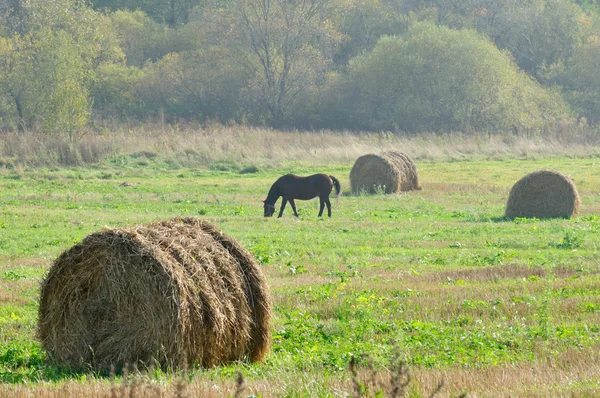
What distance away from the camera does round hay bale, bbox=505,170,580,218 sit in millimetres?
24641

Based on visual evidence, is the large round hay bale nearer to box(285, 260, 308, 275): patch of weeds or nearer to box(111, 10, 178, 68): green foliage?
box(285, 260, 308, 275): patch of weeds

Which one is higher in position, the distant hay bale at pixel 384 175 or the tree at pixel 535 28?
the tree at pixel 535 28

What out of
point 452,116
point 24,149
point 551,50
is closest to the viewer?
point 24,149

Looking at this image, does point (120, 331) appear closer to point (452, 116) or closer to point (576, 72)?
point (452, 116)

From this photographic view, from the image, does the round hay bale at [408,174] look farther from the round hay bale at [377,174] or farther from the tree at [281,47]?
the tree at [281,47]

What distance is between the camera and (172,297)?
27.1 ft

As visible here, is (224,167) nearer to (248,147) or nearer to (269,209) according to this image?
(248,147)

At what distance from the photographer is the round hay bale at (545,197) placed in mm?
24641

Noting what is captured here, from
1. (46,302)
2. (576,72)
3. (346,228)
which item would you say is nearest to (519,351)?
(46,302)

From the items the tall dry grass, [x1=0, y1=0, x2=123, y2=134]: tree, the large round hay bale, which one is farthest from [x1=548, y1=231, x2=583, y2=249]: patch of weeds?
[x1=0, y1=0, x2=123, y2=134]: tree

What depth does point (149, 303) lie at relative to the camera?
838 cm

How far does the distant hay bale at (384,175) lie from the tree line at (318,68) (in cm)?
2920

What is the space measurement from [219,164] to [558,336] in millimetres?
32969

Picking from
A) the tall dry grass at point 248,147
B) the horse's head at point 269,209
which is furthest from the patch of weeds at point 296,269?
the tall dry grass at point 248,147
